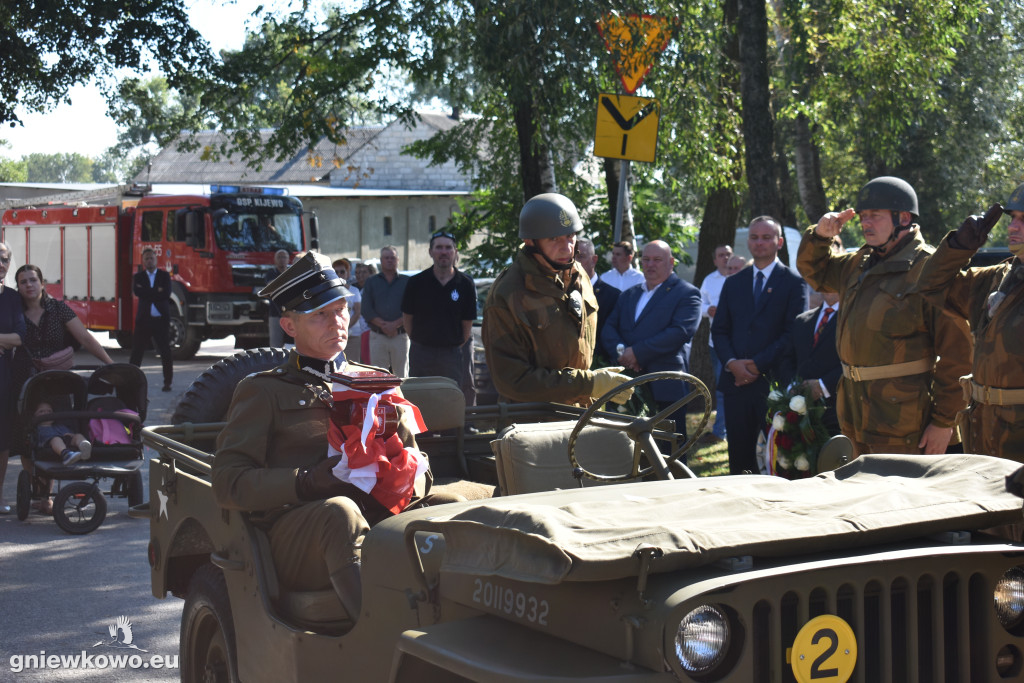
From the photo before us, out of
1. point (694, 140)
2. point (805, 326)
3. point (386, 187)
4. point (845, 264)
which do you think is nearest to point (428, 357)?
point (805, 326)

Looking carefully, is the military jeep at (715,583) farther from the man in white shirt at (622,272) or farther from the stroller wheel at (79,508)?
the man in white shirt at (622,272)

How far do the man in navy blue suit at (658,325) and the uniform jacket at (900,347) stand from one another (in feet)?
9.86

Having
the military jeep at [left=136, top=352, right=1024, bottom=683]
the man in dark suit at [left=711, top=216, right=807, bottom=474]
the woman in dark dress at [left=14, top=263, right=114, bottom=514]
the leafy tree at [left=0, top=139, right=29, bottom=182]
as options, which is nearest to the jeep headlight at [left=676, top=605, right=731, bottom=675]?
the military jeep at [left=136, top=352, right=1024, bottom=683]

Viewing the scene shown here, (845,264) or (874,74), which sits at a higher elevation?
(874,74)

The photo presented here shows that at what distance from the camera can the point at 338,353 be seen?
14.7 ft

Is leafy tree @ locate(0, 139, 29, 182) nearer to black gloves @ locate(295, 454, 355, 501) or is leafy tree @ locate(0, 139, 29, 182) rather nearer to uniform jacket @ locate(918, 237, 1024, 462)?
uniform jacket @ locate(918, 237, 1024, 462)

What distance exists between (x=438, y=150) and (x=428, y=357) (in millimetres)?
8387

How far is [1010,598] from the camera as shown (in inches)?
111

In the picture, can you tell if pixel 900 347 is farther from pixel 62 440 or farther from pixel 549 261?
pixel 62 440

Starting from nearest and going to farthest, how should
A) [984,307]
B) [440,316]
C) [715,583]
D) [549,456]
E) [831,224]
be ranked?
[715,583] → [549,456] → [984,307] → [831,224] → [440,316]

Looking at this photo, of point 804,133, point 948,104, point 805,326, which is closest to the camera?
point 805,326

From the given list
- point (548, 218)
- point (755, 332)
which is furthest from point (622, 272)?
point (548, 218)

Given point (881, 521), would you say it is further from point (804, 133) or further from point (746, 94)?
point (804, 133)

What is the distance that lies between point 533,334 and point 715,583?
11.6 ft
